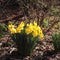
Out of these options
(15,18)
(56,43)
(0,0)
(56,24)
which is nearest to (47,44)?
(56,43)

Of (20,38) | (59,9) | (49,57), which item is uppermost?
(59,9)

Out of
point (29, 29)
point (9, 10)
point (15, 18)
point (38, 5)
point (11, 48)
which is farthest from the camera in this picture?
point (9, 10)

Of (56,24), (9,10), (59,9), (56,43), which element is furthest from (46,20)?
(56,43)

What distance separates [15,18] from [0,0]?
87 cm

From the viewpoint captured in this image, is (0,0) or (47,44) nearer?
(47,44)

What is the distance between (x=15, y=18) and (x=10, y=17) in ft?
0.75

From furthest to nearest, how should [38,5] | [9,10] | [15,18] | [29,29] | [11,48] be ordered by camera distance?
[9,10] < [15,18] < [38,5] < [11,48] < [29,29]

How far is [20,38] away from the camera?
18.5ft

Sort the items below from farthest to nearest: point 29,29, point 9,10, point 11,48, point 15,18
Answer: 1. point 9,10
2. point 15,18
3. point 11,48
4. point 29,29

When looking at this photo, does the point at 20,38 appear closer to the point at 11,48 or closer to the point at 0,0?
the point at 11,48

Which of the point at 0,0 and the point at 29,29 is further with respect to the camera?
the point at 0,0

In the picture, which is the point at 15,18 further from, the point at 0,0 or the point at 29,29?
the point at 29,29

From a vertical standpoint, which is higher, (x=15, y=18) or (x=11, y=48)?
(x=15, y=18)

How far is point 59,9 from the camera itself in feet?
30.1
